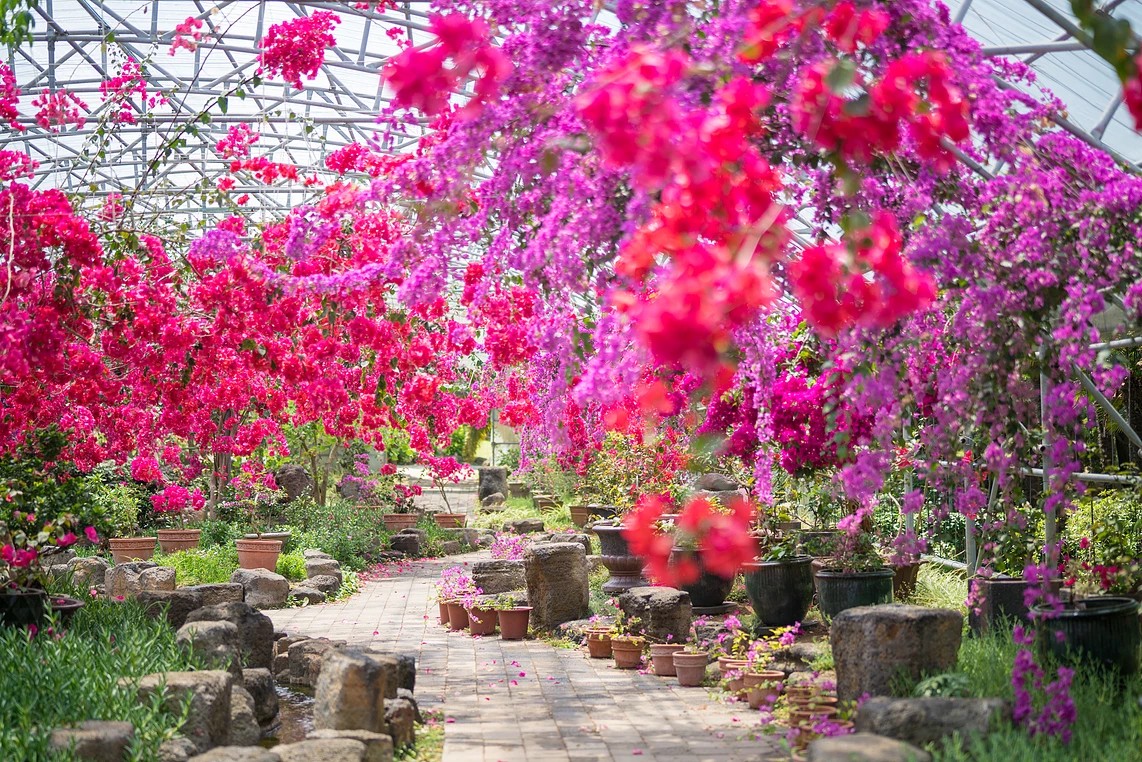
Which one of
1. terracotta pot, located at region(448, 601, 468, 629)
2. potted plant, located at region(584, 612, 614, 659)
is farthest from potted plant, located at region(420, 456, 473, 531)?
potted plant, located at region(584, 612, 614, 659)

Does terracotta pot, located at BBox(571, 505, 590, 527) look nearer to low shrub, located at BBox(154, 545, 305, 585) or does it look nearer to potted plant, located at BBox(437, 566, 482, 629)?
low shrub, located at BBox(154, 545, 305, 585)

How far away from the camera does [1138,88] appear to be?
2.37m

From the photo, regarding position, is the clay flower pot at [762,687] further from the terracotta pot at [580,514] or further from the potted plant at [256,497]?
the terracotta pot at [580,514]

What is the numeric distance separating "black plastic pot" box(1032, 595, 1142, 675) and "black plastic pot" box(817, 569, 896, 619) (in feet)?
6.73

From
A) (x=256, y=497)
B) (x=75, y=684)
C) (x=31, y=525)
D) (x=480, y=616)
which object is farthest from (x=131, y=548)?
(x=75, y=684)

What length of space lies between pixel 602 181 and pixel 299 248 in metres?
1.97

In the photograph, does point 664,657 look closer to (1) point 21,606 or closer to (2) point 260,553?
(1) point 21,606

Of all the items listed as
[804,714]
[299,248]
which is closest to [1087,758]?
Answer: [804,714]

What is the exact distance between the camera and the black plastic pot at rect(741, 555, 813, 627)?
7895mm

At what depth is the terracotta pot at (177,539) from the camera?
13031 millimetres

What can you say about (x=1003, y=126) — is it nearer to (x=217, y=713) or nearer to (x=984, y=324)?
(x=984, y=324)

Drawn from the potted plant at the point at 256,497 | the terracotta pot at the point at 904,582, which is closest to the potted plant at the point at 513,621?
the terracotta pot at the point at 904,582

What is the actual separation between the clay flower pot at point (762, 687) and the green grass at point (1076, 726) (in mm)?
1182

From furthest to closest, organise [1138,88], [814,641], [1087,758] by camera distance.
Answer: [814,641]
[1087,758]
[1138,88]
